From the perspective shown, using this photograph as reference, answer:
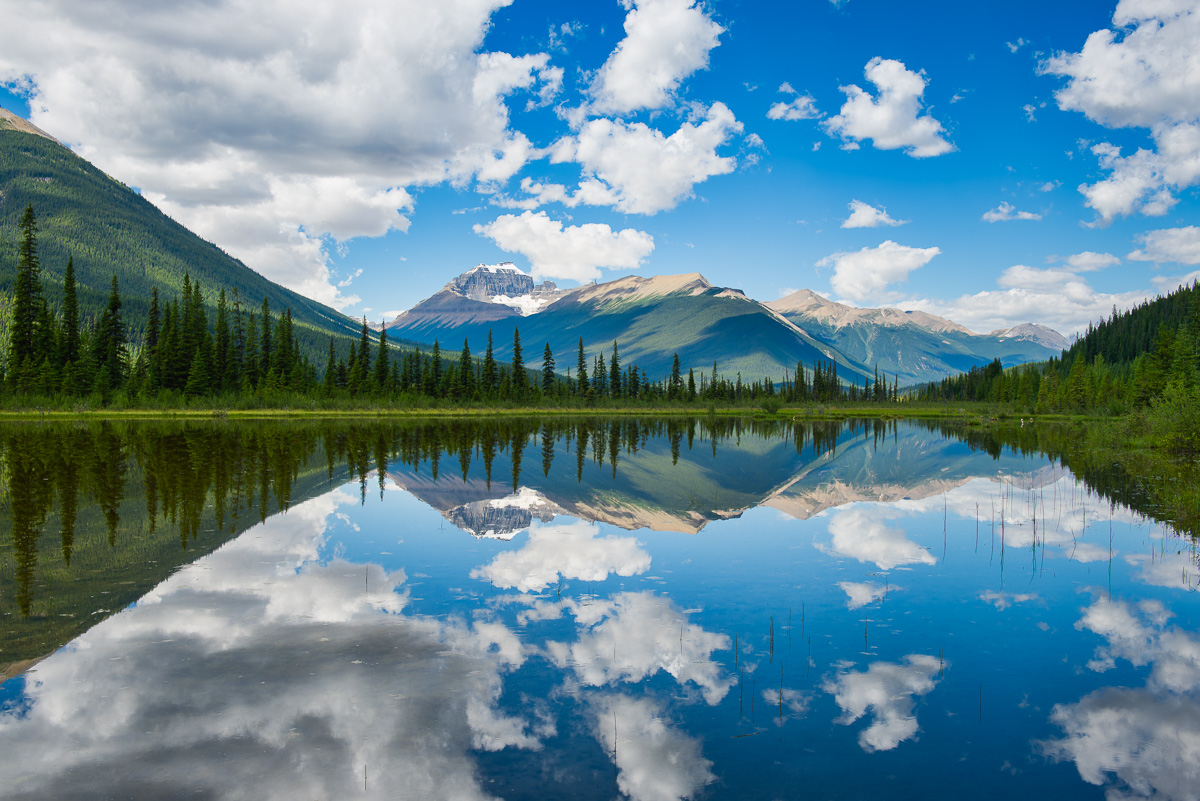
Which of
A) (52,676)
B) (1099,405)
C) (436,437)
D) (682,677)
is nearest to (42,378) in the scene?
(436,437)

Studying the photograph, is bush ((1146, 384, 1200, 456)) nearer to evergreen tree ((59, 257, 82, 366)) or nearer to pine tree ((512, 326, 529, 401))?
pine tree ((512, 326, 529, 401))

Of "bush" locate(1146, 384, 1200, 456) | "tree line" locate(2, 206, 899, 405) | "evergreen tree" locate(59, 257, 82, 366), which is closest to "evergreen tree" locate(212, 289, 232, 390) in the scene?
"tree line" locate(2, 206, 899, 405)

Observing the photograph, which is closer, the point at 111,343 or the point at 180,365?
the point at 111,343

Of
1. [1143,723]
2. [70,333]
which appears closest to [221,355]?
[70,333]

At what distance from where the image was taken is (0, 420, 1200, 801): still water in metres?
7.01

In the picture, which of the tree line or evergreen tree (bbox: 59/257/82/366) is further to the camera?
evergreen tree (bbox: 59/257/82/366)

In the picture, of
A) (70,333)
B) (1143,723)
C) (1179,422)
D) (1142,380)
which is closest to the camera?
(1143,723)

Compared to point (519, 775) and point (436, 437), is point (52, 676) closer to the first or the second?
point (519, 775)

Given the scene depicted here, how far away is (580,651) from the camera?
10102mm

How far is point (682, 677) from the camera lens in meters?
9.32

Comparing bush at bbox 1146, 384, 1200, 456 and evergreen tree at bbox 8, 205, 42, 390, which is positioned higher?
evergreen tree at bbox 8, 205, 42, 390

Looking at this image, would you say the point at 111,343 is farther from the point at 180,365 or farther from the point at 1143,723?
the point at 1143,723

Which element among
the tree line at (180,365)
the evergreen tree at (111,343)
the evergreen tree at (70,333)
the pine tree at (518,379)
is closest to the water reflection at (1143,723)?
the tree line at (180,365)

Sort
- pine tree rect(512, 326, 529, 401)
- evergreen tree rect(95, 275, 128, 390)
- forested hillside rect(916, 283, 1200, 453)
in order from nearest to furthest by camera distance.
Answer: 1. forested hillside rect(916, 283, 1200, 453)
2. evergreen tree rect(95, 275, 128, 390)
3. pine tree rect(512, 326, 529, 401)
